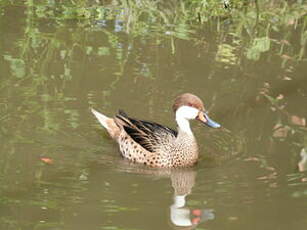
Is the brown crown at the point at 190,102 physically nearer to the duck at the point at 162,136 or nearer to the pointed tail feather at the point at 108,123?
the duck at the point at 162,136

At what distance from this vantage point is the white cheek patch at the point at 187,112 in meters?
9.40

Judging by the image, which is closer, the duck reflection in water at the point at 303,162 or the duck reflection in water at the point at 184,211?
the duck reflection in water at the point at 184,211

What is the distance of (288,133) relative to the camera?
32.5 feet

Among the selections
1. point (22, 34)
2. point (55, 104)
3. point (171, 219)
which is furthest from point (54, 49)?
point (171, 219)

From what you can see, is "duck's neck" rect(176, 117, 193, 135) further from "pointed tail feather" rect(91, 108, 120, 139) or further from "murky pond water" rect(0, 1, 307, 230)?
"pointed tail feather" rect(91, 108, 120, 139)

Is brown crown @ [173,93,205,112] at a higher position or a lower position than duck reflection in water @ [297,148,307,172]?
higher

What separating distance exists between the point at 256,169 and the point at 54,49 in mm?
3853

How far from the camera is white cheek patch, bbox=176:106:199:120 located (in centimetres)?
940

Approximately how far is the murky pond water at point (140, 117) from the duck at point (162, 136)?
166mm

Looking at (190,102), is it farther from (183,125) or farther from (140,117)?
(140,117)

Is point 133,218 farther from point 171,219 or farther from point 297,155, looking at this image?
point 297,155

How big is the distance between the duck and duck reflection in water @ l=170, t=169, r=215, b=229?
0.52 meters

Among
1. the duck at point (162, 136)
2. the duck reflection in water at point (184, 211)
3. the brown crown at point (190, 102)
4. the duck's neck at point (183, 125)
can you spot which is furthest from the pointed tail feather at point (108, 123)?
the duck reflection in water at point (184, 211)

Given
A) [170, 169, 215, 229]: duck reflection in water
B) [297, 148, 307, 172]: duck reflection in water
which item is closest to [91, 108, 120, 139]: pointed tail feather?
[170, 169, 215, 229]: duck reflection in water
